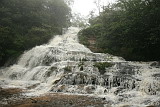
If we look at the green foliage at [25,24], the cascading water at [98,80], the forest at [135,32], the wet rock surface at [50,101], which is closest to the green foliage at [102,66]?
the cascading water at [98,80]

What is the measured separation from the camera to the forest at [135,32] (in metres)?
15.5

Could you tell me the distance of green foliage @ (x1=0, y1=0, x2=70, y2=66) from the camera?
66.0 feet

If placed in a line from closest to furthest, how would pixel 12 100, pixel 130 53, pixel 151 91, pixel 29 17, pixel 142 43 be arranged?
pixel 12 100
pixel 151 91
pixel 142 43
pixel 130 53
pixel 29 17

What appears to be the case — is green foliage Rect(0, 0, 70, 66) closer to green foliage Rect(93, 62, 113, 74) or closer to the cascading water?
the cascading water

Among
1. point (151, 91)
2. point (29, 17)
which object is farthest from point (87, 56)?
point (29, 17)

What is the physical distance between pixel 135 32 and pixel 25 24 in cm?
1434

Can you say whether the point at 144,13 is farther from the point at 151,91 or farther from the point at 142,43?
the point at 151,91

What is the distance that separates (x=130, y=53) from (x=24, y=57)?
368 inches

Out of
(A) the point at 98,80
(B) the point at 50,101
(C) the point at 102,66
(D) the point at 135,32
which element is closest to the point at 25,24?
(D) the point at 135,32

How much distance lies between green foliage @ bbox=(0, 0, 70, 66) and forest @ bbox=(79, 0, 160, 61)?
6.91m

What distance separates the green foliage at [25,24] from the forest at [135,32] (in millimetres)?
6905

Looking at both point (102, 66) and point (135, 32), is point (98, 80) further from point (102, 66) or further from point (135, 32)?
point (135, 32)

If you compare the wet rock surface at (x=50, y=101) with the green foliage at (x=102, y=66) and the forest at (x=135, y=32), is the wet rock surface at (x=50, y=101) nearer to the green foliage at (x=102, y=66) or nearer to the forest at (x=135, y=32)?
the green foliage at (x=102, y=66)

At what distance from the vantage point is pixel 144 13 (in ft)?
51.2
